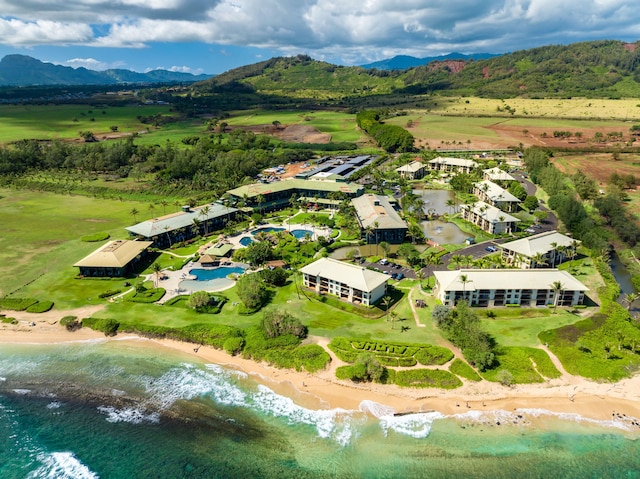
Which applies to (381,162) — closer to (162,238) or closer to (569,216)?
(569,216)

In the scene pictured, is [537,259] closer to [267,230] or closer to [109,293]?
[267,230]

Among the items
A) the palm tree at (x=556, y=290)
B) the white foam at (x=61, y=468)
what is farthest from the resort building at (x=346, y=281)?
the white foam at (x=61, y=468)

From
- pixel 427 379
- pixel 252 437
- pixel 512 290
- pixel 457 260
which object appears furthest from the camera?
pixel 457 260

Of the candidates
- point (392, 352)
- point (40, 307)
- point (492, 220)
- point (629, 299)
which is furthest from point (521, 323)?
point (40, 307)

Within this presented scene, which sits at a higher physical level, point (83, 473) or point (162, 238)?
point (162, 238)

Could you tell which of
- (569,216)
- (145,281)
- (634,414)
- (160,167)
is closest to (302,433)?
(634,414)

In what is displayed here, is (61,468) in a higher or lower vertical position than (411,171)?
lower

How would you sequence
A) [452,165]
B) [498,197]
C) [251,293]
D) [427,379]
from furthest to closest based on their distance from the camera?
1. [452,165]
2. [498,197]
3. [251,293]
4. [427,379]

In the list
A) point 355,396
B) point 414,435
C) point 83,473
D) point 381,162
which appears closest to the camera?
point 83,473
